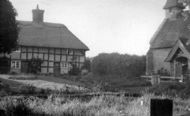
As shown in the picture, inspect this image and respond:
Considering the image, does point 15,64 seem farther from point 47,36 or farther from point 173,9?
point 173,9

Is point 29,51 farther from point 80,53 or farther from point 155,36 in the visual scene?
point 155,36

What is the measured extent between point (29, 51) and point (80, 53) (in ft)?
26.1

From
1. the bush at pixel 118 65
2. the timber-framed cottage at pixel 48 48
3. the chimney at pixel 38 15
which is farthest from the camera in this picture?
the chimney at pixel 38 15

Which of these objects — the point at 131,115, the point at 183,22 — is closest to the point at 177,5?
the point at 183,22

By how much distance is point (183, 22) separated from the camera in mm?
42156

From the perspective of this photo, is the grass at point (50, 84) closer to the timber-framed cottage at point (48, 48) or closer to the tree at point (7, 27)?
the tree at point (7, 27)

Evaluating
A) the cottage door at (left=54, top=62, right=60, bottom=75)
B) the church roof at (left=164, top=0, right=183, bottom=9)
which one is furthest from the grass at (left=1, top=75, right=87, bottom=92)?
the church roof at (left=164, top=0, right=183, bottom=9)

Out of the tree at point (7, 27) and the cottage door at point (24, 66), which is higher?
the tree at point (7, 27)

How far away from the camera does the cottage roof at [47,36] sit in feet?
149

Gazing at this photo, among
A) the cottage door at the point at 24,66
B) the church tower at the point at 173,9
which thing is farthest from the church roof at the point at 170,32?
the cottage door at the point at 24,66

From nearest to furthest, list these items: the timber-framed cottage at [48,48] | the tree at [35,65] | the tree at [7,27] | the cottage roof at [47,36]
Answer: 1. the tree at [7,27]
2. the tree at [35,65]
3. the timber-framed cottage at [48,48]
4. the cottage roof at [47,36]

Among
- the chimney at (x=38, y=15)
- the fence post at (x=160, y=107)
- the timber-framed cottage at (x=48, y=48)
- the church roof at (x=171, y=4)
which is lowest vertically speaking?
the fence post at (x=160, y=107)

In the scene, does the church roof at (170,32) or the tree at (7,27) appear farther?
the church roof at (170,32)

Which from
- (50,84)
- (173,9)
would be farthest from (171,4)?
(50,84)
